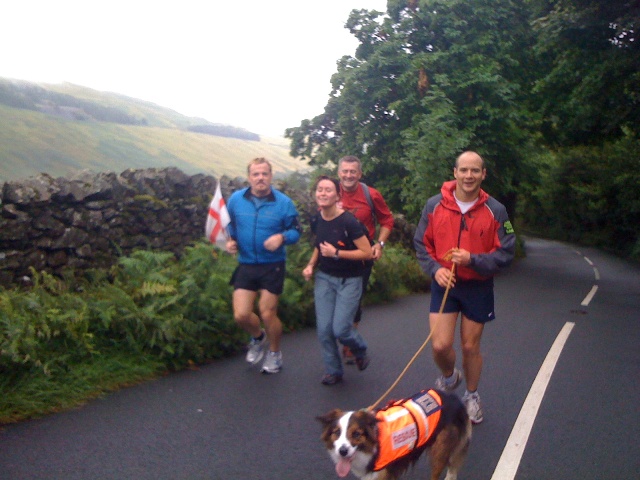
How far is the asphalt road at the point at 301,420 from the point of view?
4.75m

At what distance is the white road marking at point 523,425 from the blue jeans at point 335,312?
163 centimetres

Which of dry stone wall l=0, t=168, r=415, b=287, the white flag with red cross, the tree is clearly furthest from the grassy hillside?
the tree

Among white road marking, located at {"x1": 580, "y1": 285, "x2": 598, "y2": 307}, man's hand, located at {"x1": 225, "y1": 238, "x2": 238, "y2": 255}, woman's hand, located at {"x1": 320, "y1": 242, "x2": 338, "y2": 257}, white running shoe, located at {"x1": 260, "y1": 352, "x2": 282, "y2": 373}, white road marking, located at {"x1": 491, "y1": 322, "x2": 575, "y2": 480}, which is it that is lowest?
white road marking, located at {"x1": 580, "y1": 285, "x2": 598, "y2": 307}

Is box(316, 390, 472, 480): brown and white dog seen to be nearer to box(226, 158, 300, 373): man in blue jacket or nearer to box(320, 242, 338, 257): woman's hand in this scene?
box(320, 242, 338, 257): woman's hand

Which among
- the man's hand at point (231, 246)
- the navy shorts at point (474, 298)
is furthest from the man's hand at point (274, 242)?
the navy shorts at point (474, 298)

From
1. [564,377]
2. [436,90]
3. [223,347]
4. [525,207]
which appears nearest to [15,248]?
[223,347]

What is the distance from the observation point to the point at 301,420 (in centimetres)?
577

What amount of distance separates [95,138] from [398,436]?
250 inches

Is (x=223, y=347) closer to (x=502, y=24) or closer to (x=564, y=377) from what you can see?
(x=564, y=377)

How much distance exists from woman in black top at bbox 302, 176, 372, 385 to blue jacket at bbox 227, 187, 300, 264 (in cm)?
33

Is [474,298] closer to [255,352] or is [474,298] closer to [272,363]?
[272,363]

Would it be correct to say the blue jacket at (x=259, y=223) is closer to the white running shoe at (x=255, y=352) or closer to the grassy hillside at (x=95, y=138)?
the white running shoe at (x=255, y=352)

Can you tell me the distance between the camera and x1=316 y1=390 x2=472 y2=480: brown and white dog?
384 cm

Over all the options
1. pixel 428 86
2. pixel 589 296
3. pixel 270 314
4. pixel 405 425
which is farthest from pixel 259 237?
pixel 428 86
